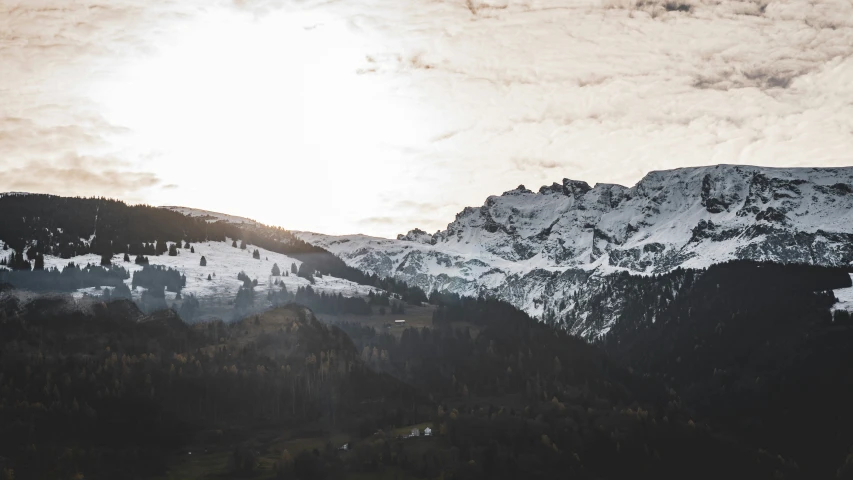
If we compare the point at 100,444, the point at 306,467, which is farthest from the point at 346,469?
the point at 100,444

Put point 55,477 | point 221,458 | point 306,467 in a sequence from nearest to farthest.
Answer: point 55,477 < point 306,467 < point 221,458

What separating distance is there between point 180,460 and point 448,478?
6990cm

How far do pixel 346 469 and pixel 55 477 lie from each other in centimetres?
6857

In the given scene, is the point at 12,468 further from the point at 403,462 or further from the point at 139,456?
the point at 403,462

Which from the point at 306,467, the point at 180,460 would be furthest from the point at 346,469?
the point at 180,460

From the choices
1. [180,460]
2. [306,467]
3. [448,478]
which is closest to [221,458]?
[180,460]

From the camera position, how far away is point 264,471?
188250 mm

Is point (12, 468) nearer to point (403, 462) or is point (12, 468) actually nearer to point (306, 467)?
point (306, 467)

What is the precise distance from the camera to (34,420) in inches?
7756

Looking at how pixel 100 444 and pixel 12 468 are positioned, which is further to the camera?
pixel 100 444

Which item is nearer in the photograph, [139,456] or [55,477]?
[55,477]

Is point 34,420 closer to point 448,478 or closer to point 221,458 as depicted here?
point 221,458

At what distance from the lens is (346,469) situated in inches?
7692

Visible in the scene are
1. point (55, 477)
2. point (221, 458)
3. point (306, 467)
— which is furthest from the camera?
point (221, 458)
